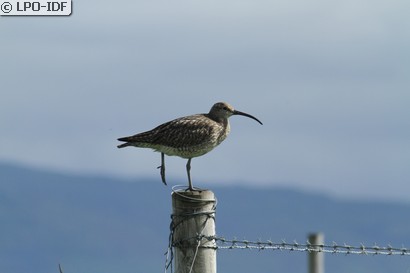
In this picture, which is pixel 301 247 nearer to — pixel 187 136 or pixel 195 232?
pixel 195 232

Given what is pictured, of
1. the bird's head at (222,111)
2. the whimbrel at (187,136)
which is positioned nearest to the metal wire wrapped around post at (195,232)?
the whimbrel at (187,136)

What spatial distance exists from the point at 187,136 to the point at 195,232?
3.84 metres

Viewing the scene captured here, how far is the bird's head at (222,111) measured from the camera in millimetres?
14492

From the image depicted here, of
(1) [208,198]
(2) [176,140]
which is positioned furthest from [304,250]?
(2) [176,140]

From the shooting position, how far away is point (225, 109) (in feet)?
47.7

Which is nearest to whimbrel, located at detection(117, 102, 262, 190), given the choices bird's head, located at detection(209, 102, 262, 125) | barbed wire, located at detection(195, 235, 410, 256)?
bird's head, located at detection(209, 102, 262, 125)

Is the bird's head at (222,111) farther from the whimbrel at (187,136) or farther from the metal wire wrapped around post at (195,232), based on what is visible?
the metal wire wrapped around post at (195,232)

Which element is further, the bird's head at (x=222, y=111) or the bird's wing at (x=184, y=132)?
the bird's head at (x=222, y=111)

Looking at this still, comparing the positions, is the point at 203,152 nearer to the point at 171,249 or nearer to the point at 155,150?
the point at 155,150

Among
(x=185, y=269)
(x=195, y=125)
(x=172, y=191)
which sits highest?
(x=195, y=125)

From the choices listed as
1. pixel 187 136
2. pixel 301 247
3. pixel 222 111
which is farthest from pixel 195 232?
pixel 222 111

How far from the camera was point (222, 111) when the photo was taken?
1451 centimetres

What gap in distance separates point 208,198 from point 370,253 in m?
1.40

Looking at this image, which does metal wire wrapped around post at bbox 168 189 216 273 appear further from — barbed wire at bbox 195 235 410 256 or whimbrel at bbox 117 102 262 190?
whimbrel at bbox 117 102 262 190
